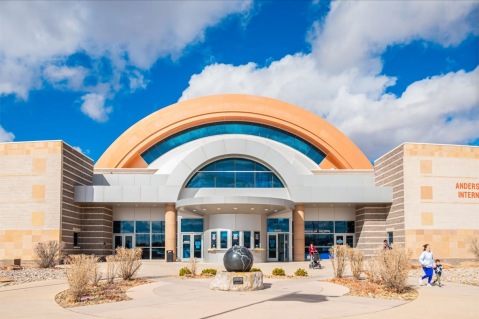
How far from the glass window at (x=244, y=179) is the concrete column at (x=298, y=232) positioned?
401 cm

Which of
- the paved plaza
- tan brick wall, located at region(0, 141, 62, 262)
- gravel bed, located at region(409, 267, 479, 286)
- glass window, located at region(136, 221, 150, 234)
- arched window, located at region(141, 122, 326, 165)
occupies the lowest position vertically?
gravel bed, located at region(409, 267, 479, 286)

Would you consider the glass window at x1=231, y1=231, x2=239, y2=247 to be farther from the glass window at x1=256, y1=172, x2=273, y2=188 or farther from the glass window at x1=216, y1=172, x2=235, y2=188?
the glass window at x1=256, y1=172, x2=273, y2=188

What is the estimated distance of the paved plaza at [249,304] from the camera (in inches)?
456

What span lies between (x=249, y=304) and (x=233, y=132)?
30622 millimetres

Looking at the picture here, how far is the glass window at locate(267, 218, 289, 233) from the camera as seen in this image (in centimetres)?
3534

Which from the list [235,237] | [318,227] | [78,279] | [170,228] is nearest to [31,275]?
[78,279]

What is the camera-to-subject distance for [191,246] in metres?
34.9

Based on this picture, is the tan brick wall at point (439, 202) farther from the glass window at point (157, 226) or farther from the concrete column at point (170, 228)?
the glass window at point (157, 226)

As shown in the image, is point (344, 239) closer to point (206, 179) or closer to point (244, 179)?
point (244, 179)

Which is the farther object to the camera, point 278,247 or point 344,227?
point 344,227

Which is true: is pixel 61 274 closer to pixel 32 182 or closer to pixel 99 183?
pixel 32 182

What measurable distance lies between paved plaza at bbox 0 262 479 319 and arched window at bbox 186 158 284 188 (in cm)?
1776

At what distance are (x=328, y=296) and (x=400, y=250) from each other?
135 inches

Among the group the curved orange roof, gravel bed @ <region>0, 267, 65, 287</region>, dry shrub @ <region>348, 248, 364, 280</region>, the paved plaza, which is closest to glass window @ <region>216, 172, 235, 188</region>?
the curved orange roof
